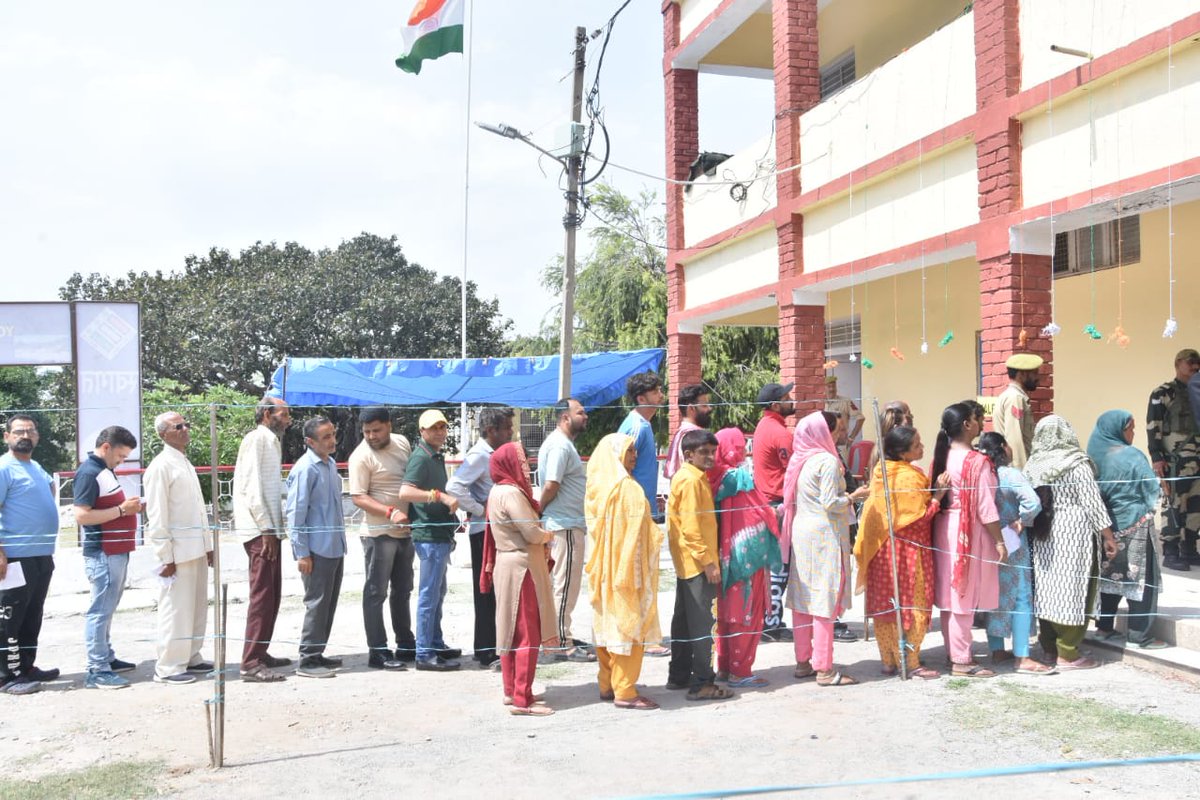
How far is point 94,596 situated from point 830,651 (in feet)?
15.2

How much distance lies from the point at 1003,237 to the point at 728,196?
5234 millimetres

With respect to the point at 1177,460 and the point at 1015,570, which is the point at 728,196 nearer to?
the point at 1177,460

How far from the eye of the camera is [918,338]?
507 inches

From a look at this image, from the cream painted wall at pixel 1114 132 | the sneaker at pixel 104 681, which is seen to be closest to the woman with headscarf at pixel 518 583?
the sneaker at pixel 104 681

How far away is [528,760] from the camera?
4.59m

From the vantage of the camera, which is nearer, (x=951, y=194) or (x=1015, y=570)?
(x=1015, y=570)

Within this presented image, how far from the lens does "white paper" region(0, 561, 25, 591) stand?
610cm

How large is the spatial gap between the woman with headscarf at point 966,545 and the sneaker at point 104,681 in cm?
513

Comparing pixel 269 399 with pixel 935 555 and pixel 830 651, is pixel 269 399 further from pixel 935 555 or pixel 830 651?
pixel 935 555

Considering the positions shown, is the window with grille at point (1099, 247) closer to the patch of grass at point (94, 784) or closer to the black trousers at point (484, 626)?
the black trousers at point (484, 626)

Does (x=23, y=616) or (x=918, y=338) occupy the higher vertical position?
(x=918, y=338)

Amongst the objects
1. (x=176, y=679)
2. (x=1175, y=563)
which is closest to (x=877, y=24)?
(x=1175, y=563)

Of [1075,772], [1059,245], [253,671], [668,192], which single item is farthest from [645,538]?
[668,192]

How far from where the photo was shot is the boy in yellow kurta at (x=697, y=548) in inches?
218
